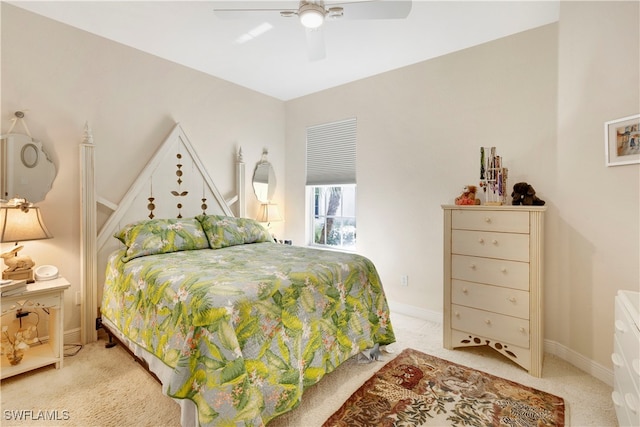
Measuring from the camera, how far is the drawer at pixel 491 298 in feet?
7.35

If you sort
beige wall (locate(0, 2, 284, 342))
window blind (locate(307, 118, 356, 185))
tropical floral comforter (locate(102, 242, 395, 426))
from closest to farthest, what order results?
tropical floral comforter (locate(102, 242, 395, 426)), beige wall (locate(0, 2, 284, 342)), window blind (locate(307, 118, 356, 185))

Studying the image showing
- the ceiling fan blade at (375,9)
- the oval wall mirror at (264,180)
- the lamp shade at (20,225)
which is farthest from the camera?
the oval wall mirror at (264,180)

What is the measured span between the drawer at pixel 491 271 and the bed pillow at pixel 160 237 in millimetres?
2248

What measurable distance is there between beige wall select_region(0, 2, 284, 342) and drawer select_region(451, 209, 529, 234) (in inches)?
105

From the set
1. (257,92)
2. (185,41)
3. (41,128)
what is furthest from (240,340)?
(257,92)

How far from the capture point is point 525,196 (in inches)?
95.0

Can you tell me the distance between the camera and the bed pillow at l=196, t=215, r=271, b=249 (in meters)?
2.94

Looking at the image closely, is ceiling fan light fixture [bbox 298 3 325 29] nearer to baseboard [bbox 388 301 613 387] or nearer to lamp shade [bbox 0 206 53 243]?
lamp shade [bbox 0 206 53 243]

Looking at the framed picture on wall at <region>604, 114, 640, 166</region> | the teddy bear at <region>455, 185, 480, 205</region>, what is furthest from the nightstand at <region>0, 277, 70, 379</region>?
the framed picture on wall at <region>604, 114, 640, 166</region>

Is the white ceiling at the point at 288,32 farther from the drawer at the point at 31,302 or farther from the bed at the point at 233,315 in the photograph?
the drawer at the point at 31,302

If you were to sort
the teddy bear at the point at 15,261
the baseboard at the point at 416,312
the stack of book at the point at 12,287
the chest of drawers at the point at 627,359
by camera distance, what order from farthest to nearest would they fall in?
1. the baseboard at the point at 416,312
2. the teddy bear at the point at 15,261
3. the stack of book at the point at 12,287
4. the chest of drawers at the point at 627,359

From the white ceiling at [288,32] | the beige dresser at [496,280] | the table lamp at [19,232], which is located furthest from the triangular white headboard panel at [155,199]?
the beige dresser at [496,280]

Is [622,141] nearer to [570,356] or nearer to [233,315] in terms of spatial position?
[570,356]

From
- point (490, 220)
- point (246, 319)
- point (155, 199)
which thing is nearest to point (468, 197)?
point (490, 220)
